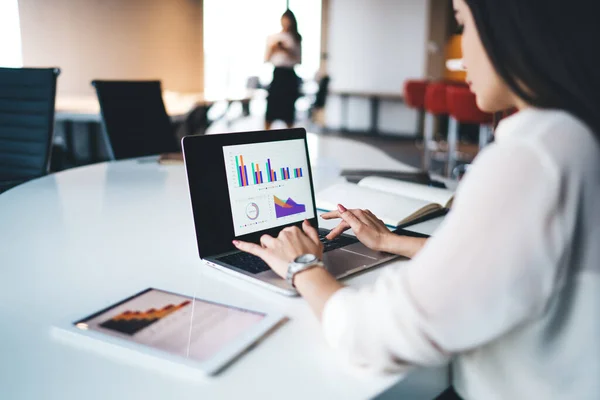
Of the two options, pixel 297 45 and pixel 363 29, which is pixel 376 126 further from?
pixel 297 45

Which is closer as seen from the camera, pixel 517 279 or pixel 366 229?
pixel 517 279

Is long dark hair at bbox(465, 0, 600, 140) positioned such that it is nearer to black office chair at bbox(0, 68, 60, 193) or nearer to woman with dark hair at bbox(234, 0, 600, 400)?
woman with dark hair at bbox(234, 0, 600, 400)

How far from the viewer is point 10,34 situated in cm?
460

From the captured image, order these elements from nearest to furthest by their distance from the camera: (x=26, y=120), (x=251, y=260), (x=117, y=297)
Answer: (x=117, y=297) < (x=251, y=260) < (x=26, y=120)

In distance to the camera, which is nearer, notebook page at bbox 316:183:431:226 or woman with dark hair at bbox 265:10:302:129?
notebook page at bbox 316:183:431:226

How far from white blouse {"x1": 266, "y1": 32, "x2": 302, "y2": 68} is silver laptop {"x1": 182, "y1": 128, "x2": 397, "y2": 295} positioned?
198 inches

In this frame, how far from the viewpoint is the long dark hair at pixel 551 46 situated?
57 centimetres

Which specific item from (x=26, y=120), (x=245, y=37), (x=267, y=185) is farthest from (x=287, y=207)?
(x=245, y=37)

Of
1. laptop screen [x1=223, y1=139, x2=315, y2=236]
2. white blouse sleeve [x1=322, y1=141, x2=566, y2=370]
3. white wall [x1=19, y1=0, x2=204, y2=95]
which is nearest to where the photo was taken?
white blouse sleeve [x1=322, y1=141, x2=566, y2=370]

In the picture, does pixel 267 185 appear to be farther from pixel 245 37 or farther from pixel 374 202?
pixel 245 37

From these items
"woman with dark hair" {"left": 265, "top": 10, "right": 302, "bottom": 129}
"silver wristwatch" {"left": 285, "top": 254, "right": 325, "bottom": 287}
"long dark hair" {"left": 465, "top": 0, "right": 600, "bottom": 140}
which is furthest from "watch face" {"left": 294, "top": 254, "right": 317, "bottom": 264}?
"woman with dark hair" {"left": 265, "top": 10, "right": 302, "bottom": 129}

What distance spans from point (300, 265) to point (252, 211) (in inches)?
10.9

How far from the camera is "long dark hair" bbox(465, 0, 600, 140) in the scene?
57 cm

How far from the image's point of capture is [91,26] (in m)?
5.38
